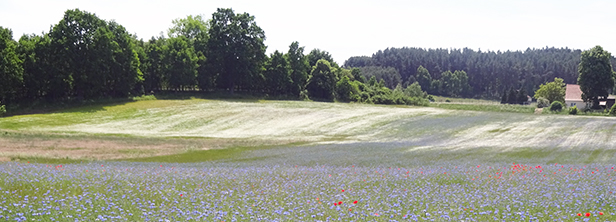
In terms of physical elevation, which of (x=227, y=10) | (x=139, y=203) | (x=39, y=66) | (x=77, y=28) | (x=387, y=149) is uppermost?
(x=227, y=10)

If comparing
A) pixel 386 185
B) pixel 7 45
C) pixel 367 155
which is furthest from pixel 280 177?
pixel 7 45

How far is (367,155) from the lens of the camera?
1414 inches

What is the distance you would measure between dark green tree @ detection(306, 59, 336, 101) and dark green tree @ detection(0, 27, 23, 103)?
66.5 m

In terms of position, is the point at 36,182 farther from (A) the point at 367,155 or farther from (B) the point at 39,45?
(B) the point at 39,45

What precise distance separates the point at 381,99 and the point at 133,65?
61114 millimetres

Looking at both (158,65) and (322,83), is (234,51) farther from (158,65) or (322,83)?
(322,83)

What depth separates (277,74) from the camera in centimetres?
11681

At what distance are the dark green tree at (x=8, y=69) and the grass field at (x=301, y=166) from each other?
28.8ft

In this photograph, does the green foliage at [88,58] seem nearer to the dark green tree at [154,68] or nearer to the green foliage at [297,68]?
the dark green tree at [154,68]

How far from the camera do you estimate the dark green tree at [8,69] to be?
231 ft

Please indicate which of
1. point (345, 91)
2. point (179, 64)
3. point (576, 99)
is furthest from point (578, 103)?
point (179, 64)

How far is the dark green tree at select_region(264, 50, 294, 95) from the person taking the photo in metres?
117

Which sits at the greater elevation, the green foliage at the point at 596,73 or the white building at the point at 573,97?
the green foliage at the point at 596,73

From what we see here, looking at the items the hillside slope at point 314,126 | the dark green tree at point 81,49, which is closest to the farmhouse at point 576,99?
the hillside slope at point 314,126
